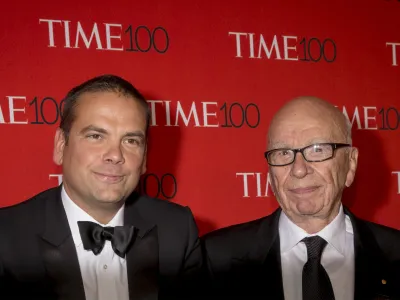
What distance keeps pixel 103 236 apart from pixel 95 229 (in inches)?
1.8

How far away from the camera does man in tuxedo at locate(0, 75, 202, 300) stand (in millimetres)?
2139

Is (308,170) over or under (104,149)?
under

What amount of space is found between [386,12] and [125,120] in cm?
228

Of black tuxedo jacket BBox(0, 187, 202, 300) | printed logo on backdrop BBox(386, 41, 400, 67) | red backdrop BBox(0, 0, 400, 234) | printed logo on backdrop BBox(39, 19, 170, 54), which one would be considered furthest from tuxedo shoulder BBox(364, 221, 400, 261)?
printed logo on backdrop BBox(386, 41, 400, 67)

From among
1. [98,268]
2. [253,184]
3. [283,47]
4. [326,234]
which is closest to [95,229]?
[98,268]

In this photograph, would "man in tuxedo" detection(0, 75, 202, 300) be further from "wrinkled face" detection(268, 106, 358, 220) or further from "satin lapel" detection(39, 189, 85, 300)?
"wrinkled face" detection(268, 106, 358, 220)

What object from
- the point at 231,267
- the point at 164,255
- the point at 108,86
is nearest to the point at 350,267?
the point at 231,267

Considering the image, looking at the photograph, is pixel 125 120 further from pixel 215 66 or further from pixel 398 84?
pixel 398 84

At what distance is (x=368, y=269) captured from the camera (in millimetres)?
2270

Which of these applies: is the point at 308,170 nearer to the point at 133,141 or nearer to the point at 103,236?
the point at 133,141

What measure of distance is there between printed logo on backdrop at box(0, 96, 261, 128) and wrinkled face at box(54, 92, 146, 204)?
2.38 feet

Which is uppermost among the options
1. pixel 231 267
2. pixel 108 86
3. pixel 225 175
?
pixel 108 86

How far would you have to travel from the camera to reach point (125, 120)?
224cm

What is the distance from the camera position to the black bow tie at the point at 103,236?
7.27ft
